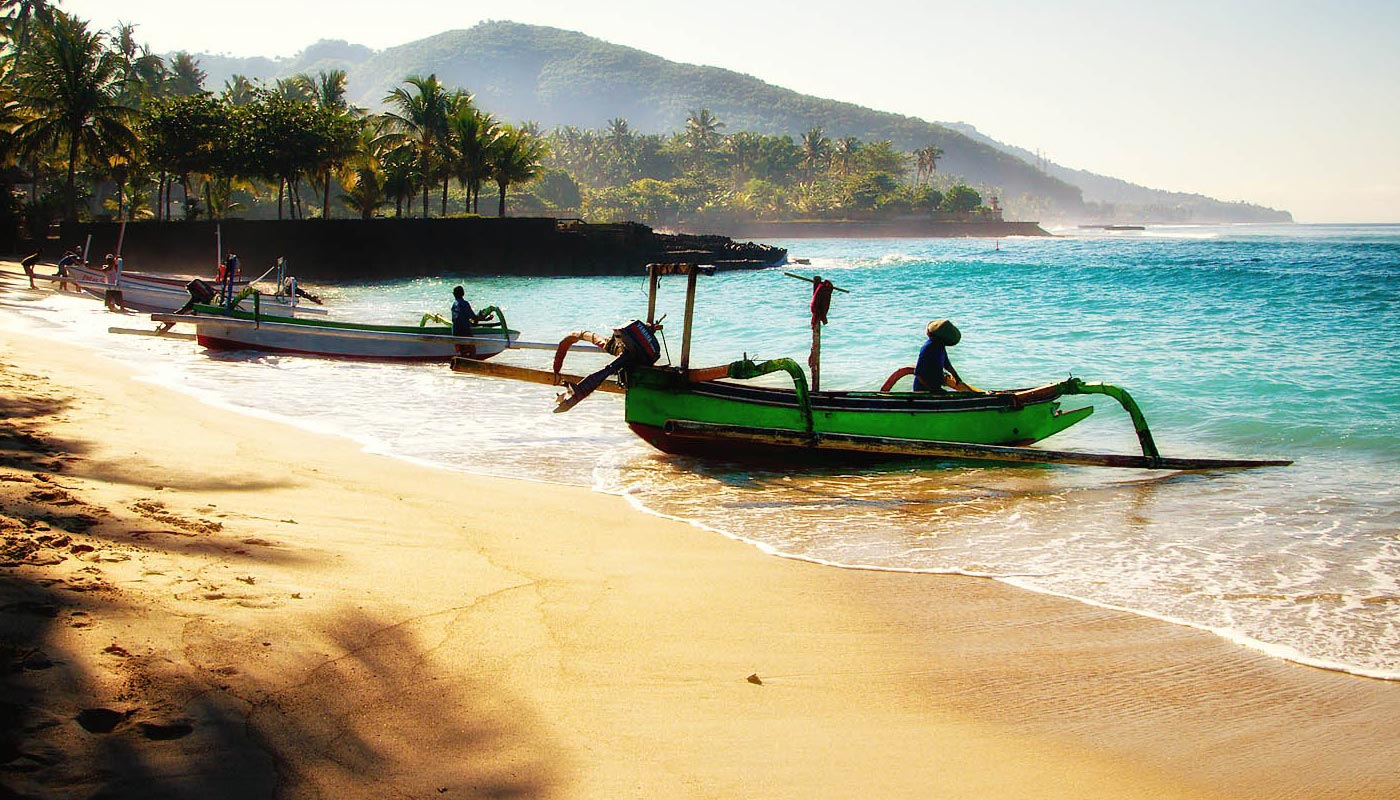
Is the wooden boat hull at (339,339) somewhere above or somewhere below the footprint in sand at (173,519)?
above

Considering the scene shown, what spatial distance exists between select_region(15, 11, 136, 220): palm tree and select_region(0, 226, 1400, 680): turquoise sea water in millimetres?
18074

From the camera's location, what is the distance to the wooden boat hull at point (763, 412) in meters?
10.5

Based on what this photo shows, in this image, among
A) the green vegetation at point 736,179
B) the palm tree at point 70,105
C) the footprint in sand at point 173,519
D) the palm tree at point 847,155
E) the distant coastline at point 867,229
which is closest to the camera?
the footprint in sand at point 173,519

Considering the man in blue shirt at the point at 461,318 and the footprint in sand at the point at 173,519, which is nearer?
the footprint in sand at the point at 173,519

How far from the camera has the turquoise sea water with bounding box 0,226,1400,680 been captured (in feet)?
22.5

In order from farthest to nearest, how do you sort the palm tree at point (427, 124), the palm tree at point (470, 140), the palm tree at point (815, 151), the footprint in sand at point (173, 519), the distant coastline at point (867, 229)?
the palm tree at point (815, 151), the distant coastline at point (867, 229), the palm tree at point (427, 124), the palm tree at point (470, 140), the footprint in sand at point (173, 519)

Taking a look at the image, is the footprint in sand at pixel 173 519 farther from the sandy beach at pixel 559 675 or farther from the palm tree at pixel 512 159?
the palm tree at pixel 512 159

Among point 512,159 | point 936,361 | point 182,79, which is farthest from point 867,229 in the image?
point 936,361

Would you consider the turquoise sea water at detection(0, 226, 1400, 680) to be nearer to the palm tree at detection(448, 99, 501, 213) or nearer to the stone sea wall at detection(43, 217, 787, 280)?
the stone sea wall at detection(43, 217, 787, 280)

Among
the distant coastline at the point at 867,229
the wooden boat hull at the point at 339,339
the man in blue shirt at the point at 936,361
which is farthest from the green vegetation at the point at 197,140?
the distant coastline at the point at 867,229

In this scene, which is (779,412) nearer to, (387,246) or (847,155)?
(387,246)

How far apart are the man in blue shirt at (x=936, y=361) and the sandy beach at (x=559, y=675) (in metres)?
4.93

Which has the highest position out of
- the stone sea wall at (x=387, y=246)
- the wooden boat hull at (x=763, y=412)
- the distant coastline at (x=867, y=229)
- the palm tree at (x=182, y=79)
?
the palm tree at (x=182, y=79)

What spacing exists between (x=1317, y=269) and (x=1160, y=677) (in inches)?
1816
